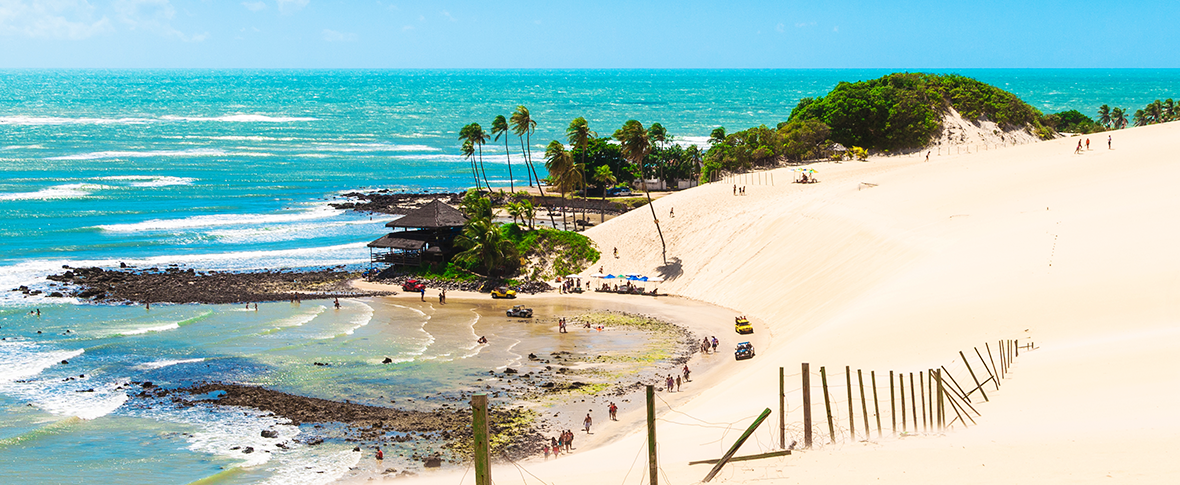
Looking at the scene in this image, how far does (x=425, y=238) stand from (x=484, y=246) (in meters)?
5.05

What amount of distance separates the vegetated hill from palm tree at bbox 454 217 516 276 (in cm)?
4127

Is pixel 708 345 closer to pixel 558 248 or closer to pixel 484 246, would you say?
pixel 558 248

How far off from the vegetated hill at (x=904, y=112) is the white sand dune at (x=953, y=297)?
1739 centimetres

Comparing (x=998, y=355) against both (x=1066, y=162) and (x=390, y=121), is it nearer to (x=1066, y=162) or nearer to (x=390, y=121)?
(x=1066, y=162)

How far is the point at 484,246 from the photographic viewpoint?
5597cm

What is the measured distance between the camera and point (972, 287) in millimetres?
33938

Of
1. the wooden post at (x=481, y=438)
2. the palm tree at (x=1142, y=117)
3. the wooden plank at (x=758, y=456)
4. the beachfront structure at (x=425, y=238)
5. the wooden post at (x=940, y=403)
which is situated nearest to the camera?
the wooden post at (x=481, y=438)

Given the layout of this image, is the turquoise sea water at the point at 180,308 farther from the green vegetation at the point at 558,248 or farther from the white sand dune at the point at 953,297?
the white sand dune at the point at 953,297

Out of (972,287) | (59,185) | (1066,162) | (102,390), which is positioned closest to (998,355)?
(972,287)

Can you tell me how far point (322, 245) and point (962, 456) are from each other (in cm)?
6114

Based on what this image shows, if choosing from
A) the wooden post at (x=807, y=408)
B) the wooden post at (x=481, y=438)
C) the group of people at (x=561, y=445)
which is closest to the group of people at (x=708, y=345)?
the group of people at (x=561, y=445)

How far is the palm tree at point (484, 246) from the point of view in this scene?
184 ft

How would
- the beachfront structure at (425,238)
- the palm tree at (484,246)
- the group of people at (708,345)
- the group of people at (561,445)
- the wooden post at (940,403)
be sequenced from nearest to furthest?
the wooden post at (940,403), the group of people at (561,445), the group of people at (708,345), the palm tree at (484,246), the beachfront structure at (425,238)

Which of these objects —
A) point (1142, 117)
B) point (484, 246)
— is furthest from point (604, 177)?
point (1142, 117)
